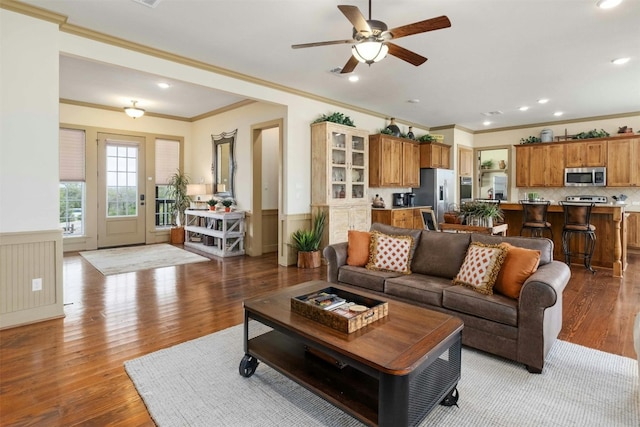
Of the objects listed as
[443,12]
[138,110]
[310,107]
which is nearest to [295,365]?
[443,12]

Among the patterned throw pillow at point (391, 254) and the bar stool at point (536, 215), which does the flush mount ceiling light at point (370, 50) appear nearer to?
the patterned throw pillow at point (391, 254)

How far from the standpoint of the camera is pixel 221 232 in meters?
6.61

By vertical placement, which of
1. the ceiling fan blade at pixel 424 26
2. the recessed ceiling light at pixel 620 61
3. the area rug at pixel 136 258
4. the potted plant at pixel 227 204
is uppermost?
the recessed ceiling light at pixel 620 61

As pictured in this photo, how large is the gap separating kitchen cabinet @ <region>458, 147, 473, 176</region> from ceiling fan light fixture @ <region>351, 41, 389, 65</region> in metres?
6.80

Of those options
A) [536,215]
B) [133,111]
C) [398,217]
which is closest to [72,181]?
[133,111]

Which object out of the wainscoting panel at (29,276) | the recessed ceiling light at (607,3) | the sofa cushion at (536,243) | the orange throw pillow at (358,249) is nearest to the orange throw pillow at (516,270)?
the sofa cushion at (536,243)

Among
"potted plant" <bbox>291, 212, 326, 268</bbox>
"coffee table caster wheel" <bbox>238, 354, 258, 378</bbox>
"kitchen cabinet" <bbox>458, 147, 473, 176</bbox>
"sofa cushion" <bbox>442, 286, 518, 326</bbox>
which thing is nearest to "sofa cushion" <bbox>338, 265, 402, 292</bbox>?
"sofa cushion" <bbox>442, 286, 518, 326</bbox>

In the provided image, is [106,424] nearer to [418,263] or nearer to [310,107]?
[418,263]

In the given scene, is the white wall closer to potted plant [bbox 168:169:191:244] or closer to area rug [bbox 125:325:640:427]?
area rug [bbox 125:325:640:427]

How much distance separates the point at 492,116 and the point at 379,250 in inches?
229

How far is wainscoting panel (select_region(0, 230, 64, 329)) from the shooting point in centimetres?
315

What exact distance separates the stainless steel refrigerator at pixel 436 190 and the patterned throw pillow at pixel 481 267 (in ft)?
17.0

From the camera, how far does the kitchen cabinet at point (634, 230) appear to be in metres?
7.03

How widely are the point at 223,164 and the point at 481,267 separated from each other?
19.8 feet
